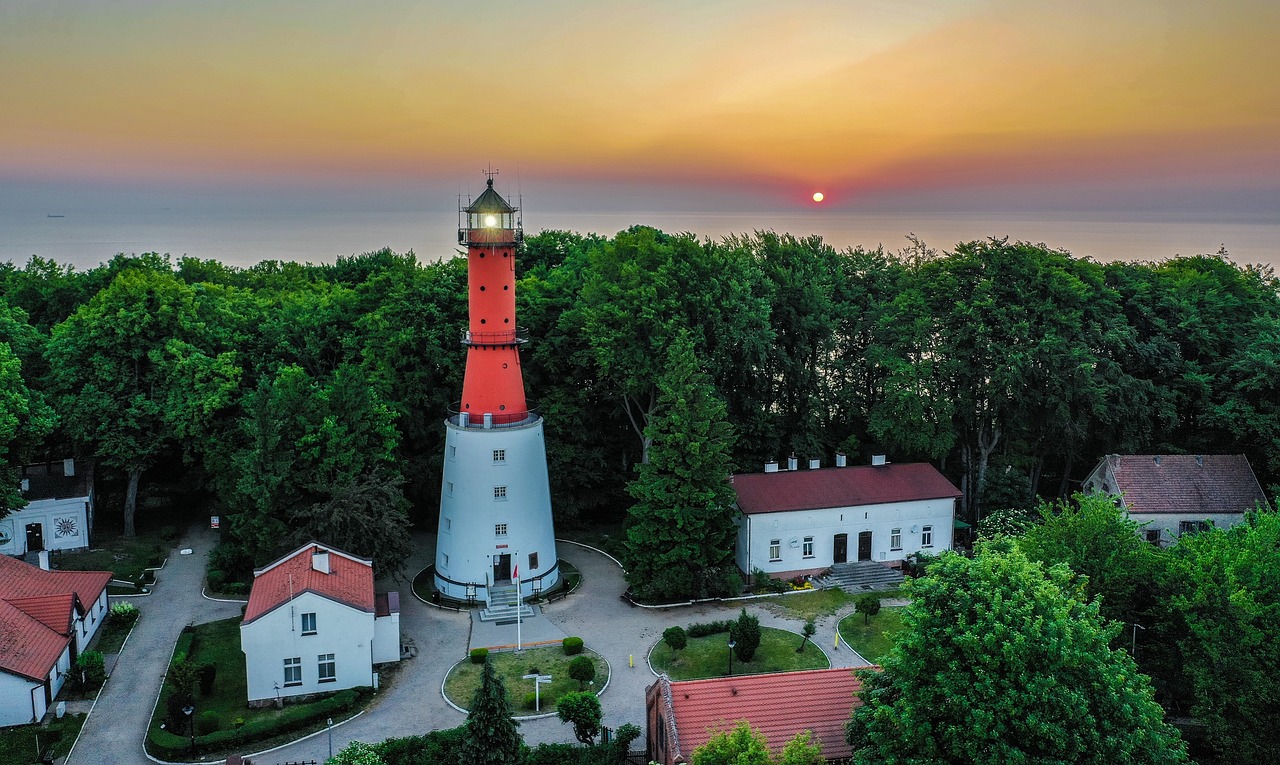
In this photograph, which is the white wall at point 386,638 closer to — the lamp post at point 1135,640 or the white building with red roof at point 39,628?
the white building with red roof at point 39,628

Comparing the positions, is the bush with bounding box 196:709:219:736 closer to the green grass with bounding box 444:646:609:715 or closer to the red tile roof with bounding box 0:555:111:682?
the red tile roof with bounding box 0:555:111:682

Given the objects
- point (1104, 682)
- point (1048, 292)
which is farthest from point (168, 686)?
point (1048, 292)

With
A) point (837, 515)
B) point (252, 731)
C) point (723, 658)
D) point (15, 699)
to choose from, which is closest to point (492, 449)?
point (723, 658)

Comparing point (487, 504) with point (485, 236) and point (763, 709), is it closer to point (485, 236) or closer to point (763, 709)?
point (485, 236)

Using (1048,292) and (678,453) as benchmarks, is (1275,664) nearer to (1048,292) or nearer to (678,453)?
(678,453)

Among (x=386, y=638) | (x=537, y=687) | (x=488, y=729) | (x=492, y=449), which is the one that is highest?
(x=492, y=449)

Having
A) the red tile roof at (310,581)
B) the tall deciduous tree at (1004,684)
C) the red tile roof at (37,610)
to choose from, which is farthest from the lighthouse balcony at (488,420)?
the tall deciduous tree at (1004,684)
